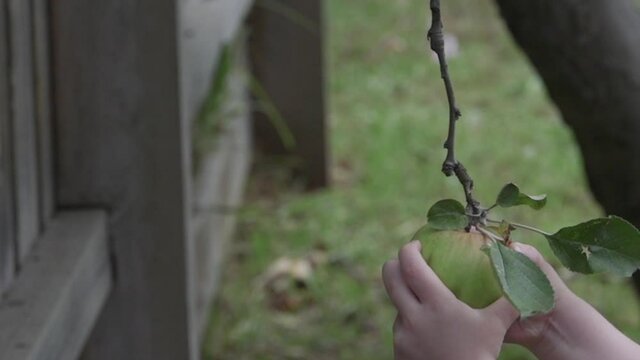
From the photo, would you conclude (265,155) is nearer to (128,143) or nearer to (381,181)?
(381,181)

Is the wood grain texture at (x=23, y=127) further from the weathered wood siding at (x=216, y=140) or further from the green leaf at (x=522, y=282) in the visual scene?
the green leaf at (x=522, y=282)

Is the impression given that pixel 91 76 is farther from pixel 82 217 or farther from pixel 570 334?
pixel 570 334

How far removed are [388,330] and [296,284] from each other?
1.30 feet

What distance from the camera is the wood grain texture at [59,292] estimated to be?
213cm

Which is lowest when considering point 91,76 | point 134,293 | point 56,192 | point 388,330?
point 388,330

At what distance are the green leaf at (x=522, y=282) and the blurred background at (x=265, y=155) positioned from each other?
3.11 feet

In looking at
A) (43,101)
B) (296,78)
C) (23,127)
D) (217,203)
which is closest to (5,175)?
(23,127)

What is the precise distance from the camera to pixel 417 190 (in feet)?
17.4

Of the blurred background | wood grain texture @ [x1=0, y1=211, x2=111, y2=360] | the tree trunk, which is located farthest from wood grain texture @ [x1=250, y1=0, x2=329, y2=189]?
wood grain texture @ [x1=0, y1=211, x2=111, y2=360]

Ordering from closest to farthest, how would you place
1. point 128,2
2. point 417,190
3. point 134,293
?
point 128,2, point 134,293, point 417,190

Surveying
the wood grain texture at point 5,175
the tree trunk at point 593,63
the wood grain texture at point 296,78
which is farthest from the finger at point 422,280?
the wood grain texture at point 296,78

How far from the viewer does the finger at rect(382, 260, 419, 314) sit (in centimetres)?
144

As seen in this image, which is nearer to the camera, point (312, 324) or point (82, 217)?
point (82, 217)

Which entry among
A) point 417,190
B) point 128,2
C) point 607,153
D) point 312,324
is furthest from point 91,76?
point 417,190
